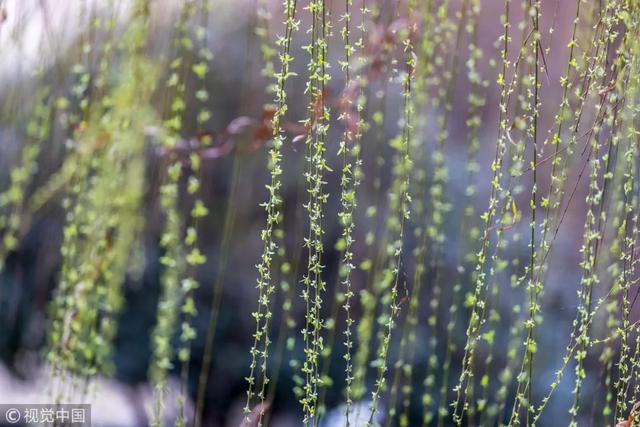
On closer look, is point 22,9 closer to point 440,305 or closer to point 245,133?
point 245,133

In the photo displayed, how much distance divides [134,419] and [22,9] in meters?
2.24

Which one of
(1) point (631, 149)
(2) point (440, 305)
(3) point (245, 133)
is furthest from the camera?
(2) point (440, 305)

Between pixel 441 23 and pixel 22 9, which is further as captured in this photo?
pixel 441 23

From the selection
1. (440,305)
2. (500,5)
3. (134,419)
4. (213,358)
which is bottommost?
(134,419)

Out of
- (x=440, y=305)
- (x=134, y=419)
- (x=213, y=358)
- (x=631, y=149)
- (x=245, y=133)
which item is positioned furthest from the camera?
(x=134, y=419)

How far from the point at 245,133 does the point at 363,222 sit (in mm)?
477

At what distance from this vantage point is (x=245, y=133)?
2307 millimetres

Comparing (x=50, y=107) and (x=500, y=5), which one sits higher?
(x=500, y=5)

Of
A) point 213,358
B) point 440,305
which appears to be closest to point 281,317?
point 213,358

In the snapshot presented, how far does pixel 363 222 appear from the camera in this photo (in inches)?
98.2

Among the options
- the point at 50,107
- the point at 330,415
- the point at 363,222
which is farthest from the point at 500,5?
the point at 50,107

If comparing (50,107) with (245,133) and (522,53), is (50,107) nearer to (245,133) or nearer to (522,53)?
(522,53)

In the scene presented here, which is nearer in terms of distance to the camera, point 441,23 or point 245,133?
point 441,23

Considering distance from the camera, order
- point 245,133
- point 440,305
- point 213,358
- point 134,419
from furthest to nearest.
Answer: point 134,419 → point 213,358 → point 440,305 → point 245,133
